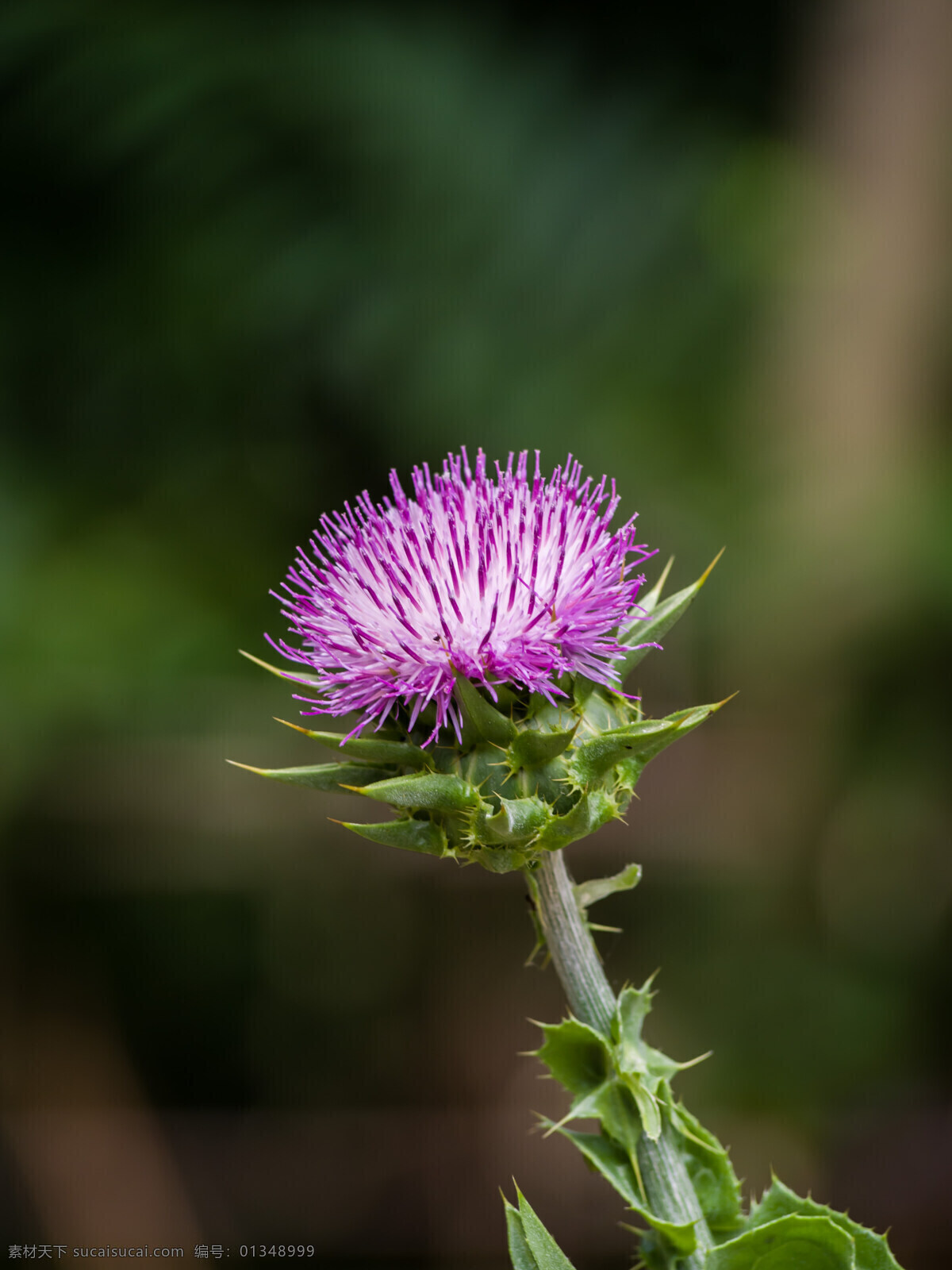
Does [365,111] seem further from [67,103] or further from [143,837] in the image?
[143,837]

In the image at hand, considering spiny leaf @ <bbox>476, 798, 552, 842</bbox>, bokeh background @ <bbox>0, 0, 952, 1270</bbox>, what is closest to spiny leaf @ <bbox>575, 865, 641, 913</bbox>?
spiny leaf @ <bbox>476, 798, 552, 842</bbox>

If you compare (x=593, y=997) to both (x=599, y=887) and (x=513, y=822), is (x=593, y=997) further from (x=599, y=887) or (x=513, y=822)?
(x=513, y=822)

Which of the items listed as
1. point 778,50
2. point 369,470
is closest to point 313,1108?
point 369,470

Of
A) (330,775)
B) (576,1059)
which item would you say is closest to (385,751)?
(330,775)

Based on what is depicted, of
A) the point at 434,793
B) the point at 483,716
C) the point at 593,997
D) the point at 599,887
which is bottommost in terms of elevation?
the point at 593,997

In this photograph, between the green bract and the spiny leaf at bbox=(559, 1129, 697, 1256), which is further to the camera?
the green bract

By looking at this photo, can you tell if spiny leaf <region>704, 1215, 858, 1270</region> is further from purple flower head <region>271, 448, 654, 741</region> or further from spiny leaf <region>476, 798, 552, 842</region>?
purple flower head <region>271, 448, 654, 741</region>
